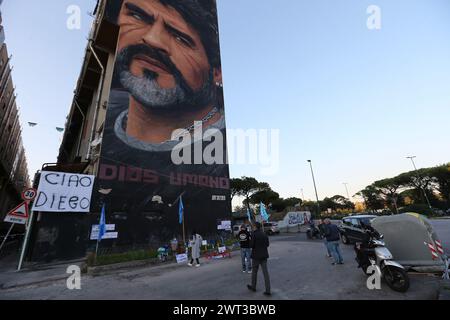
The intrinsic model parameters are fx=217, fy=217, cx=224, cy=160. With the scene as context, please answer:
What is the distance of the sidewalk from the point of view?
8.09 metres

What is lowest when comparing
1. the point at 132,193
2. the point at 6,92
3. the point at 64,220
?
the point at 64,220

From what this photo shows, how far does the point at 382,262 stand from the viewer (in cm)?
609

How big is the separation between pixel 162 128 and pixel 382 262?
17.1 m

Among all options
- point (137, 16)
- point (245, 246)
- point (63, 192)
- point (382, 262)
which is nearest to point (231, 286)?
point (245, 246)

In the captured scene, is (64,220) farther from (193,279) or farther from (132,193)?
(193,279)

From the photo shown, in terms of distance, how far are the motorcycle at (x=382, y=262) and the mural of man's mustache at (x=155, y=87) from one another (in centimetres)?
1746

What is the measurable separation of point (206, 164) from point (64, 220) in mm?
11746

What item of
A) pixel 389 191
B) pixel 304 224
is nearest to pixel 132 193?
pixel 304 224

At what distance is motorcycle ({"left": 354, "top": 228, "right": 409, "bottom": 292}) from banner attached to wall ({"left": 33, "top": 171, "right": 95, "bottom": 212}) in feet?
48.7

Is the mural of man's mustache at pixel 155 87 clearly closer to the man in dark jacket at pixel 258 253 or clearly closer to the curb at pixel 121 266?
the curb at pixel 121 266

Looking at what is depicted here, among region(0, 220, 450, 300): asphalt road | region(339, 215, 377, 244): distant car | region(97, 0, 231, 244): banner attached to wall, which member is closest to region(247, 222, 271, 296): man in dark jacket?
region(0, 220, 450, 300): asphalt road

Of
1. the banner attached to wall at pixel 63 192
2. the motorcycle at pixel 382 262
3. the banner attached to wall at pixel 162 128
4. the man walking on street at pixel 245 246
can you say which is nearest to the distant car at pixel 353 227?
the motorcycle at pixel 382 262
